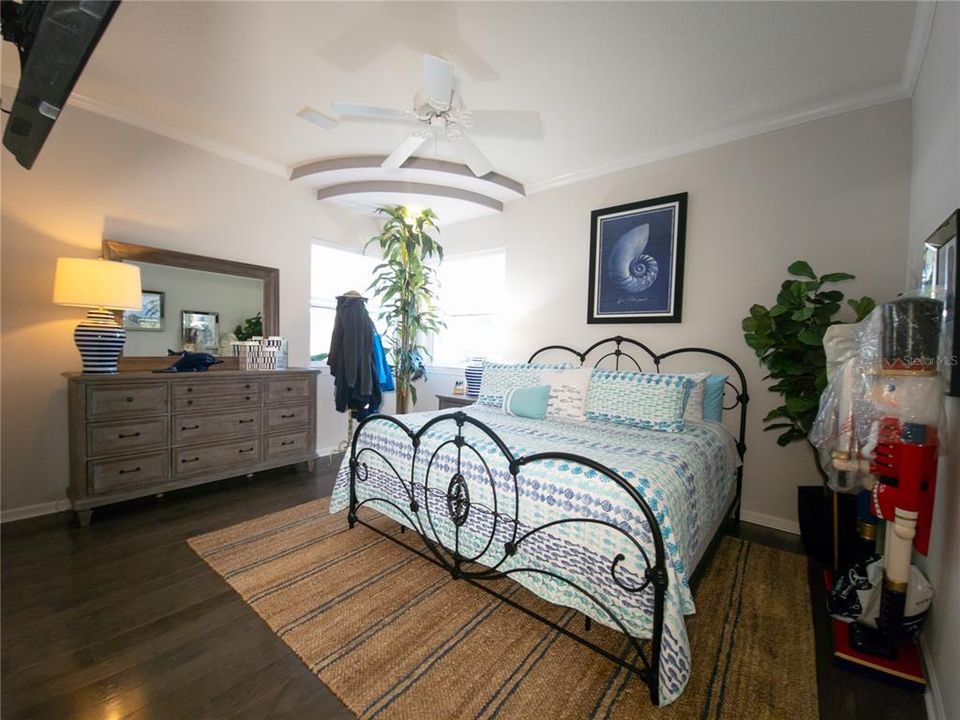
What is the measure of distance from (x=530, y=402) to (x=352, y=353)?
1852mm

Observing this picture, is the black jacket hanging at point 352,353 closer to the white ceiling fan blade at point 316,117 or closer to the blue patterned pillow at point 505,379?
the blue patterned pillow at point 505,379

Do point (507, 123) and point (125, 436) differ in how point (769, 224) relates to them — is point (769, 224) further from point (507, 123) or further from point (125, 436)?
point (125, 436)

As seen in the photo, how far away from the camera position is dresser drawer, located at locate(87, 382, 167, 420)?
8.28 feet

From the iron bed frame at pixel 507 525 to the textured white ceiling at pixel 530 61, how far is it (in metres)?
1.87

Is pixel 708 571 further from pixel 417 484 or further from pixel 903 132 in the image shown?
pixel 903 132

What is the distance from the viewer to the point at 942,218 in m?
1.70

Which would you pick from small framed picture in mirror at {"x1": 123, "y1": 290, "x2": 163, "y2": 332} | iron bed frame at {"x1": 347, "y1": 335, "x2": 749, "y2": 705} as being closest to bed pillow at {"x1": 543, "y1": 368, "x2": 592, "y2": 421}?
iron bed frame at {"x1": 347, "y1": 335, "x2": 749, "y2": 705}

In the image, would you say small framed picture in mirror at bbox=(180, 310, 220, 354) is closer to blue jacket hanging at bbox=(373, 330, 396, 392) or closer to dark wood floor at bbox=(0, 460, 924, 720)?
blue jacket hanging at bbox=(373, 330, 396, 392)

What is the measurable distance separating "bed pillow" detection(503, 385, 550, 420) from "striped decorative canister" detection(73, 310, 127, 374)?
110 inches

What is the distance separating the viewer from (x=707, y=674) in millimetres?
1492

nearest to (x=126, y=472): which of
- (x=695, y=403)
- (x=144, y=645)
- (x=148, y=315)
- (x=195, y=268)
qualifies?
(x=148, y=315)

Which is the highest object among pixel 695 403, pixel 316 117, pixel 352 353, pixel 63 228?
pixel 316 117

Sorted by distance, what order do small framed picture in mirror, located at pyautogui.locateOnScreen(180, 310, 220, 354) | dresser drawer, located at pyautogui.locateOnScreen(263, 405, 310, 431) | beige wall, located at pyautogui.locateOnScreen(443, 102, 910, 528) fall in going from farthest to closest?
dresser drawer, located at pyautogui.locateOnScreen(263, 405, 310, 431) < small framed picture in mirror, located at pyautogui.locateOnScreen(180, 310, 220, 354) < beige wall, located at pyautogui.locateOnScreen(443, 102, 910, 528)

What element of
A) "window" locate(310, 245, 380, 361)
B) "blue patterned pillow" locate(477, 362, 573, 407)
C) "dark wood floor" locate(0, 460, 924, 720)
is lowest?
"dark wood floor" locate(0, 460, 924, 720)
